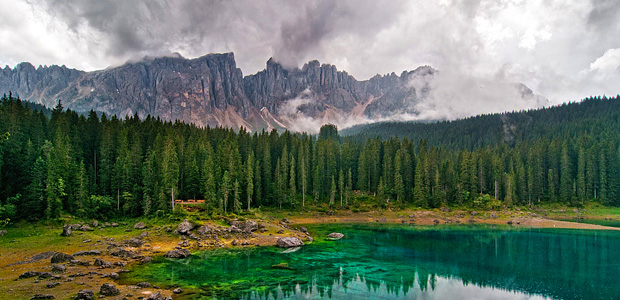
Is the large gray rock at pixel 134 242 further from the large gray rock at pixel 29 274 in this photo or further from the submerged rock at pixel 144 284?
the submerged rock at pixel 144 284

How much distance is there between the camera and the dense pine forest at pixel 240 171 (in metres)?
63.1

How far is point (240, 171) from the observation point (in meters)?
91.2

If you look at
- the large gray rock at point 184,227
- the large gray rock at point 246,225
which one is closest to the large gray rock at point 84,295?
the large gray rock at point 184,227

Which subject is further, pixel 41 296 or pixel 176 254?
pixel 176 254

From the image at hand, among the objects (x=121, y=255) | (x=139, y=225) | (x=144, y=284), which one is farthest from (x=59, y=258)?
(x=139, y=225)

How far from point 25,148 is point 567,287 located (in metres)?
89.3

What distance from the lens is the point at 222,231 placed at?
6353cm

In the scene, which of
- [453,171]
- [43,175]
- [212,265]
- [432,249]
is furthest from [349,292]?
[453,171]

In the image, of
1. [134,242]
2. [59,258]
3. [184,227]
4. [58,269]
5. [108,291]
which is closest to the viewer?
[108,291]

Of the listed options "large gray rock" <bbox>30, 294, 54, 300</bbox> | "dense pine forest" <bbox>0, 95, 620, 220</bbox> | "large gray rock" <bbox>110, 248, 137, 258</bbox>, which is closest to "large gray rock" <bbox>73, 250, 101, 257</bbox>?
"large gray rock" <bbox>110, 248, 137, 258</bbox>

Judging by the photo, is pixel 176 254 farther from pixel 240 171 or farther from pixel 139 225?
pixel 240 171

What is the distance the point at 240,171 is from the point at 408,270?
56.5 meters

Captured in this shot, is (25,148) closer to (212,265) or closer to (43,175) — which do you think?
(43,175)

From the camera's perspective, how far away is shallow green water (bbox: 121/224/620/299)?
121ft
